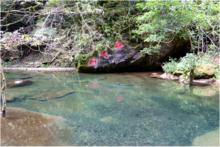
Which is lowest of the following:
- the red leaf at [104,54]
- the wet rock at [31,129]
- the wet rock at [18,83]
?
the wet rock at [18,83]

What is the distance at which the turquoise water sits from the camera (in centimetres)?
532

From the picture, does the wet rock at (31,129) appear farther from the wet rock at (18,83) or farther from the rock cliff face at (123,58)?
the rock cliff face at (123,58)

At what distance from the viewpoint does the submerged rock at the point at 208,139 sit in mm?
4996

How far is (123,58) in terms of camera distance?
Result: 38.6 feet

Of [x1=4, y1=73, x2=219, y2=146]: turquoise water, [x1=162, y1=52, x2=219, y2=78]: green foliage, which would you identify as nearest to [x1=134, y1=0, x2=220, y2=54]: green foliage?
[x1=162, y1=52, x2=219, y2=78]: green foliage

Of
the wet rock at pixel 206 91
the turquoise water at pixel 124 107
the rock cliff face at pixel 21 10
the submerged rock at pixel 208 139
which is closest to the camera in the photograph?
the submerged rock at pixel 208 139

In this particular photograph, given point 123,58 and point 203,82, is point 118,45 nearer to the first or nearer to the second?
point 123,58

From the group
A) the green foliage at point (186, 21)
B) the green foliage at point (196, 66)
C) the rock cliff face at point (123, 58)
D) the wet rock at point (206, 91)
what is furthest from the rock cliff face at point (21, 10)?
the wet rock at point (206, 91)

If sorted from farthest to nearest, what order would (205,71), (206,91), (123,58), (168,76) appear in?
(123,58)
(168,76)
(205,71)
(206,91)

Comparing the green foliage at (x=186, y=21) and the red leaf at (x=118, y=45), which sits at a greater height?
the green foliage at (x=186, y=21)

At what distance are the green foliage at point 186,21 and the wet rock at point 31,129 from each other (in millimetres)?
4770

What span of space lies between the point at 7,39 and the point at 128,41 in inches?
266

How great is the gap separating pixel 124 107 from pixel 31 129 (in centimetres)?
243

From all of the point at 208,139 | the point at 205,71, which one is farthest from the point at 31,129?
the point at 205,71
